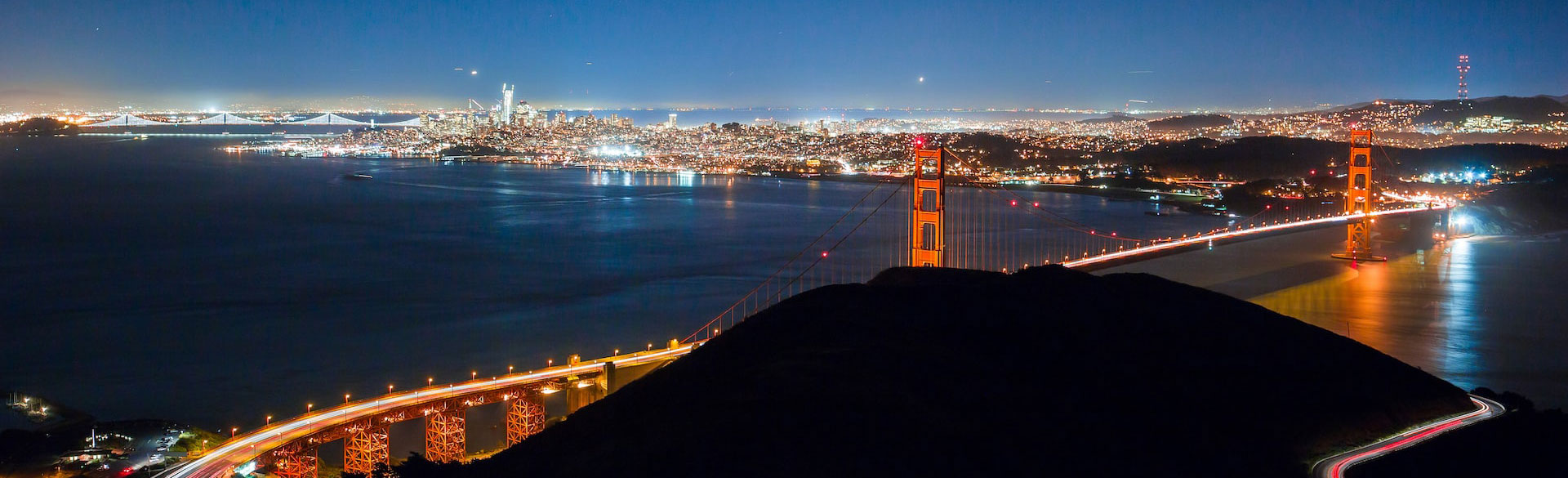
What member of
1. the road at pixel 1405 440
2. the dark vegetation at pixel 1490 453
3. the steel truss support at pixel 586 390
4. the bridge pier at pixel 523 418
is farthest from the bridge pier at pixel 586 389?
the dark vegetation at pixel 1490 453

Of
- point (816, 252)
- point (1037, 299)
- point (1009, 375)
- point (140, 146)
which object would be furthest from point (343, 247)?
point (140, 146)

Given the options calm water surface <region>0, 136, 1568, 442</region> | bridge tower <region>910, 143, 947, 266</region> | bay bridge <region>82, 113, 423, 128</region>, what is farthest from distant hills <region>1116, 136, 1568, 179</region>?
bay bridge <region>82, 113, 423, 128</region>

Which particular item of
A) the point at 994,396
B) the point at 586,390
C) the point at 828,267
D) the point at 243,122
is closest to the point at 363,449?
the point at 586,390

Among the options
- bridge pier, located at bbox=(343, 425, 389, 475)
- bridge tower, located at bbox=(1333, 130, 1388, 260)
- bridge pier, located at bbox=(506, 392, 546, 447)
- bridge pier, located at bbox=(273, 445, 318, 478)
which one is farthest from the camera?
bridge tower, located at bbox=(1333, 130, 1388, 260)

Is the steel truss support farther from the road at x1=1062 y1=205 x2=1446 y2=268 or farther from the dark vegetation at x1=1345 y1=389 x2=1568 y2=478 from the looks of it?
the road at x1=1062 y1=205 x2=1446 y2=268

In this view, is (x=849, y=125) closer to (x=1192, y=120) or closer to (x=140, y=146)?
(x=1192, y=120)

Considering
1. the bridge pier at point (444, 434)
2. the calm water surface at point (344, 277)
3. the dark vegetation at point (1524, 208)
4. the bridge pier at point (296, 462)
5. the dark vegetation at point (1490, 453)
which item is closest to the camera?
the dark vegetation at point (1490, 453)

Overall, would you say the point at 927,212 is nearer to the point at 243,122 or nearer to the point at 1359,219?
the point at 1359,219

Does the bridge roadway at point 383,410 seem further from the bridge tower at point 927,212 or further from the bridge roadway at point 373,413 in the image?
the bridge tower at point 927,212

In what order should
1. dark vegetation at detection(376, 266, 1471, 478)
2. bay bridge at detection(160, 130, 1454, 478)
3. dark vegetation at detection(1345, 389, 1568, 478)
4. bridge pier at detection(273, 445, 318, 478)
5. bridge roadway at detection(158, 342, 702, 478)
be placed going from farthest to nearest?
bay bridge at detection(160, 130, 1454, 478) < bridge pier at detection(273, 445, 318, 478) < bridge roadway at detection(158, 342, 702, 478) < dark vegetation at detection(1345, 389, 1568, 478) < dark vegetation at detection(376, 266, 1471, 478)
